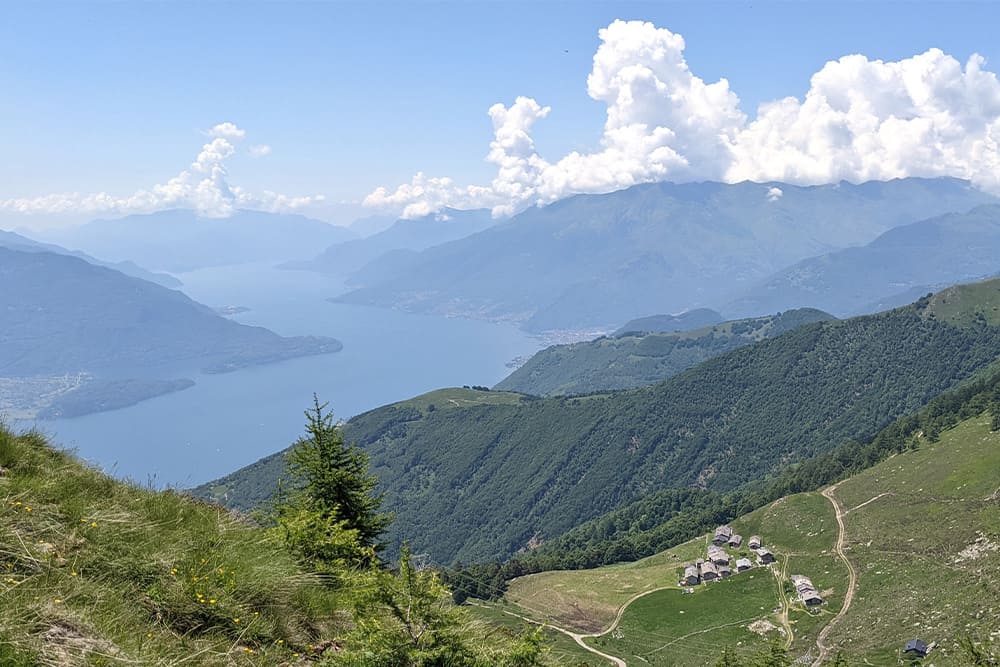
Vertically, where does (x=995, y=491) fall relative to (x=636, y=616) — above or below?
above

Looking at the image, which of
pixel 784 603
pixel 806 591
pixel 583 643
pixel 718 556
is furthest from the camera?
pixel 718 556

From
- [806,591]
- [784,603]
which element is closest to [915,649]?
[806,591]

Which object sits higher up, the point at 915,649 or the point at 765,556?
the point at 915,649

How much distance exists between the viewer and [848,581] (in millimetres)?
71250

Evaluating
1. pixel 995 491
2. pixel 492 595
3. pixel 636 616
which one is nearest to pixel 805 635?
pixel 636 616

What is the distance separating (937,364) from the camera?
649ft

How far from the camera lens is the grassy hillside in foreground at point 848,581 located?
56.0 m

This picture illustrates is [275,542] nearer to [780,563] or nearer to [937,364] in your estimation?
[780,563]

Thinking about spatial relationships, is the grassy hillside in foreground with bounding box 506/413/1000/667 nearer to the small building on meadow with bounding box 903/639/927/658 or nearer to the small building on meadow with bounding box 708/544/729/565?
the small building on meadow with bounding box 903/639/927/658

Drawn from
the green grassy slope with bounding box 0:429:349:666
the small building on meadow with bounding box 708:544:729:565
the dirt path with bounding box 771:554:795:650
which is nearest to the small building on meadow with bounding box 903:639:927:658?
the dirt path with bounding box 771:554:795:650

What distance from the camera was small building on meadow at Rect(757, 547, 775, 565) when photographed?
85875mm

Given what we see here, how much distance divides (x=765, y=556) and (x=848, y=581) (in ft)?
53.4

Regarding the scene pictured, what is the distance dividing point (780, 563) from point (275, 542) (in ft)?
292

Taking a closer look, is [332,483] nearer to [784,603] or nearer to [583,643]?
[583,643]
